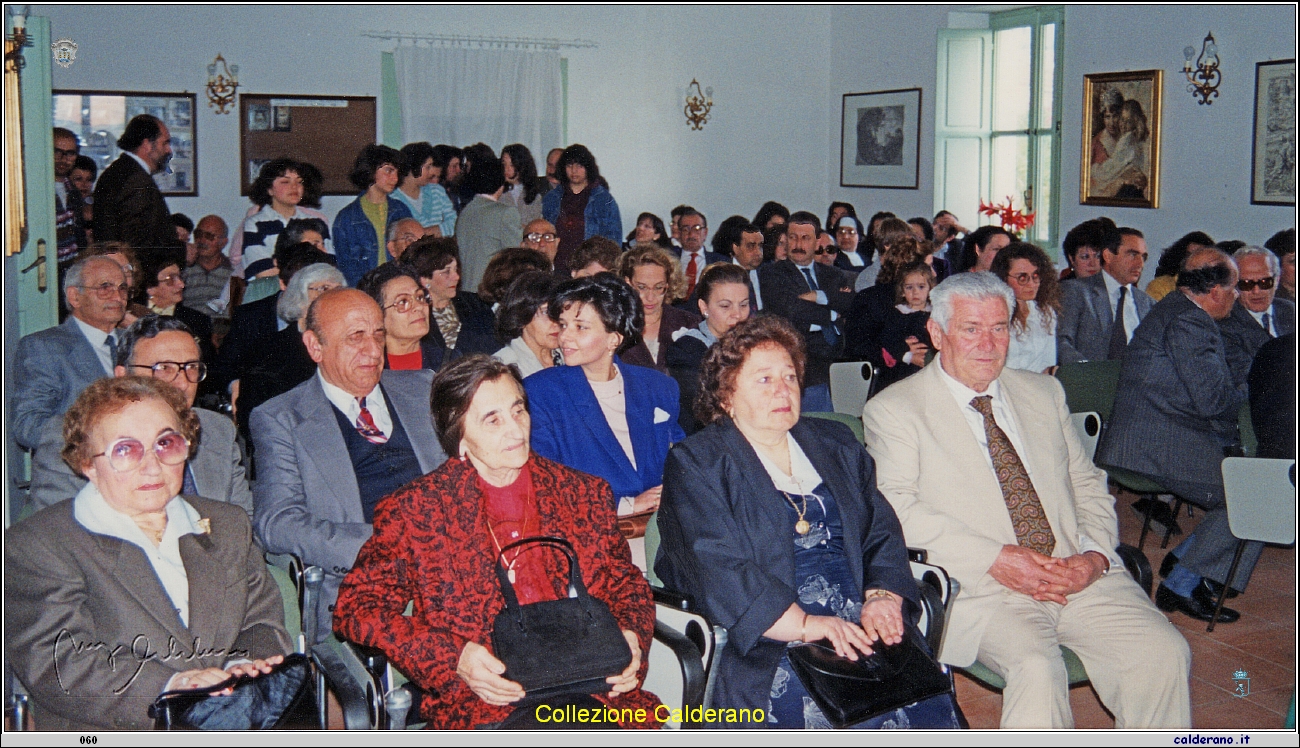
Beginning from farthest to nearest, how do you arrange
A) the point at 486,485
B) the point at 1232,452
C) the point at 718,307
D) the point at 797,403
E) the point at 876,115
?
1. the point at 876,115
2. the point at 718,307
3. the point at 1232,452
4. the point at 797,403
5. the point at 486,485

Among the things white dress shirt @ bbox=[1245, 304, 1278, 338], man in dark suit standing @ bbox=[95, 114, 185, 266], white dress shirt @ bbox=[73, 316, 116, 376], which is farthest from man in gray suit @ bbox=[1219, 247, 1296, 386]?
man in dark suit standing @ bbox=[95, 114, 185, 266]

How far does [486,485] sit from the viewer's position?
271cm

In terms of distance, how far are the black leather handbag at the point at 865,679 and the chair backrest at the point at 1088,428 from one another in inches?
84.2

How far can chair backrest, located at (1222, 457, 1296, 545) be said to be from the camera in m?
3.83

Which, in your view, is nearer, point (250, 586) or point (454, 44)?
point (250, 586)

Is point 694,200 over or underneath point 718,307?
over

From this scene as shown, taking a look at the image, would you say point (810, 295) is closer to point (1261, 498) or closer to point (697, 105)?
point (1261, 498)

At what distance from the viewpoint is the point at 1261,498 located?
12.7ft

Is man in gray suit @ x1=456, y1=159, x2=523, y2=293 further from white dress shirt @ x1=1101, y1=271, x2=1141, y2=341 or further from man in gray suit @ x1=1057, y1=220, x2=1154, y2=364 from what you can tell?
white dress shirt @ x1=1101, y1=271, x2=1141, y2=341

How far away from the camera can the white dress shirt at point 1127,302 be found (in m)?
6.32

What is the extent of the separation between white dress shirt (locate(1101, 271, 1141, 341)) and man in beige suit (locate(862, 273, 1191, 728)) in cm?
315

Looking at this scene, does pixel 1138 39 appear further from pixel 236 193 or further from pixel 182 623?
→ pixel 182 623

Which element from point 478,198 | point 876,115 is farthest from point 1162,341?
point 876,115

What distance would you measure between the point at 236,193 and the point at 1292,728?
34.0ft
